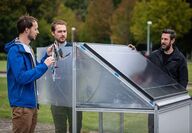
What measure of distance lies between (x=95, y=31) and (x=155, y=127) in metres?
66.1

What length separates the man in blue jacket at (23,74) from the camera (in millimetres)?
4957

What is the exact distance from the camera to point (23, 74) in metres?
4.92

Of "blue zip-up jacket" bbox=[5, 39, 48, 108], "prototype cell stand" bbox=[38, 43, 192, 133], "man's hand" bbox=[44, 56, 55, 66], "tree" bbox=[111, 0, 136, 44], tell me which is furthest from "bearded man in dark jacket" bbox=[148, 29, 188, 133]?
"tree" bbox=[111, 0, 136, 44]

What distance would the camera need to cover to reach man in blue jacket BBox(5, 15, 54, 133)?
16.3 ft

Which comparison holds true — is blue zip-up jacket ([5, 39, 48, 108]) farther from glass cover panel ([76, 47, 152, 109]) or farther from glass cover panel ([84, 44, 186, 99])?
glass cover panel ([84, 44, 186, 99])

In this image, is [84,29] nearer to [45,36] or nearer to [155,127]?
[45,36]

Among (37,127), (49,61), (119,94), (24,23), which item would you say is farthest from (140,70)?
(37,127)

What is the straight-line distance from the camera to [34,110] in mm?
5223

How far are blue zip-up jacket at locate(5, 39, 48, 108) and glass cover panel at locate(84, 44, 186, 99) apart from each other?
0.65 meters

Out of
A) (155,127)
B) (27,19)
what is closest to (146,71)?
(155,127)

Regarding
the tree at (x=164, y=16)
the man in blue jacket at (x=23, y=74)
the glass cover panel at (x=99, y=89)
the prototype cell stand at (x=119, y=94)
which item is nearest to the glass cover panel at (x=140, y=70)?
the prototype cell stand at (x=119, y=94)

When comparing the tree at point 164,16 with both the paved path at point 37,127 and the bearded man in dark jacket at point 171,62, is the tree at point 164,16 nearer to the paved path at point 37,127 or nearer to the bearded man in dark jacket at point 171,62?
the paved path at point 37,127

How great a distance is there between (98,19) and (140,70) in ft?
211

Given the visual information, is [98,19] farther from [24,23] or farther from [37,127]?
[24,23]
